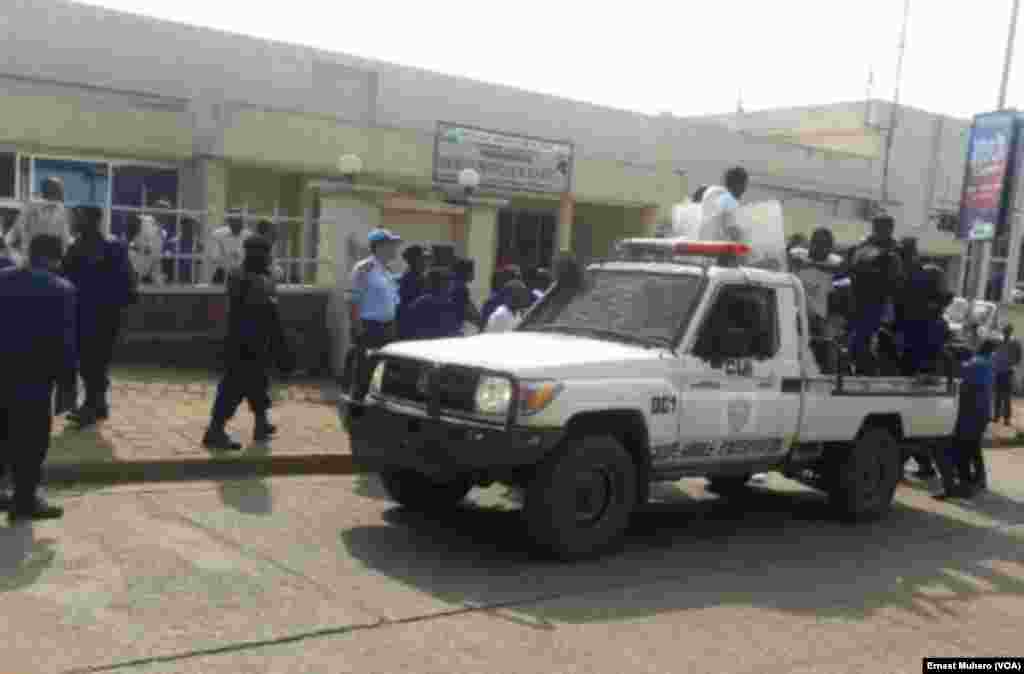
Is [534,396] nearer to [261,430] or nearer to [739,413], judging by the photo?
[739,413]

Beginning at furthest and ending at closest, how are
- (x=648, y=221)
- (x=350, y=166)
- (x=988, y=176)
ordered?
(x=648, y=221), (x=988, y=176), (x=350, y=166)

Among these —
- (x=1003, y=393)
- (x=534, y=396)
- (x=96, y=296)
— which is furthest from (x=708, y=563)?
(x=1003, y=393)

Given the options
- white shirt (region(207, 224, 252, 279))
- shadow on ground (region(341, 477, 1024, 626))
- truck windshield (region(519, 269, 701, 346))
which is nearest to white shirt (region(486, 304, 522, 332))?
truck windshield (region(519, 269, 701, 346))

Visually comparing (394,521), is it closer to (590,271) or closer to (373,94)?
(590,271)

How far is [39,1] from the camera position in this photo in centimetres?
1659

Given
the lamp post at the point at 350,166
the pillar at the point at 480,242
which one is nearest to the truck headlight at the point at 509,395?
the lamp post at the point at 350,166

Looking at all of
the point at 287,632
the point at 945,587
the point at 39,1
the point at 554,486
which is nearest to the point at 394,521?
the point at 554,486

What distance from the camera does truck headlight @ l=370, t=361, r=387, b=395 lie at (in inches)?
272

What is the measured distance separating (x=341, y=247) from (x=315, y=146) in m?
4.96

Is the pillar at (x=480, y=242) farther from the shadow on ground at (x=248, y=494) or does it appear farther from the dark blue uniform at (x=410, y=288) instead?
the shadow on ground at (x=248, y=494)

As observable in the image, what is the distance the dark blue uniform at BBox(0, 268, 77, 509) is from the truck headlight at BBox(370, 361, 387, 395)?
190 cm

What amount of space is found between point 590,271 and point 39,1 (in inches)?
499

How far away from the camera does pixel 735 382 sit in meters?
7.28

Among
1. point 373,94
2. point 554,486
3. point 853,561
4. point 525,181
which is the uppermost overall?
point 373,94
